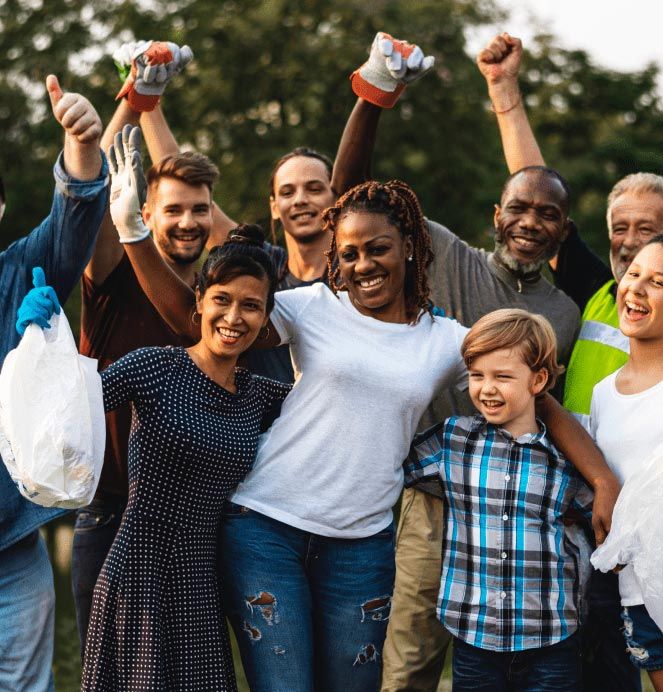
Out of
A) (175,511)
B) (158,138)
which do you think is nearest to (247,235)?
(175,511)

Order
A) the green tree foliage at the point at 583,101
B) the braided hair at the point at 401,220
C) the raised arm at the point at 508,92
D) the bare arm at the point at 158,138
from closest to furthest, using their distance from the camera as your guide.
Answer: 1. the braided hair at the point at 401,220
2. the raised arm at the point at 508,92
3. the bare arm at the point at 158,138
4. the green tree foliage at the point at 583,101

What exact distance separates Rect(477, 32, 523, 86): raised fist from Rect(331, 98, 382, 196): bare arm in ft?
2.50

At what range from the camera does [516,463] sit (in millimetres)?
3311

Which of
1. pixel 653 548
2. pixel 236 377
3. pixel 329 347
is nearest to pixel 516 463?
pixel 653 548

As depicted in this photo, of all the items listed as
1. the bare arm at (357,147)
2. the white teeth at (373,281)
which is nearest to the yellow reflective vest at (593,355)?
the white teeth at (373,281)

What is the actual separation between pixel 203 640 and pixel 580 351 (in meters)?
1.82

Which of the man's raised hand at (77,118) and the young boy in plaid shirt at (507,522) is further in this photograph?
the young boy in plaid shirt at (507,522)

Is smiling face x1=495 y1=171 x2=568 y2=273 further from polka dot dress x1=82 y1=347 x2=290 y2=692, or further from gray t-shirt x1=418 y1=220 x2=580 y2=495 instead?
polka dot dress x1=82 y1=347 x2=290 y2=692

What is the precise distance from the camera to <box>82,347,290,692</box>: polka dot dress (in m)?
3.02

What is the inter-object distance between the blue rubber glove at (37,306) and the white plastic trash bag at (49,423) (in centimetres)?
3

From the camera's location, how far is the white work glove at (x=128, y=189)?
3.27m

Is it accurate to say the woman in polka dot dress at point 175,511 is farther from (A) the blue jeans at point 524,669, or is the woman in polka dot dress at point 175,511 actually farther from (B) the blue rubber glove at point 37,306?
(A) the blue jeans at point 524,669

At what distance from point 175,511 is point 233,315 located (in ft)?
2.04

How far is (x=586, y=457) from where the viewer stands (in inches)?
130
